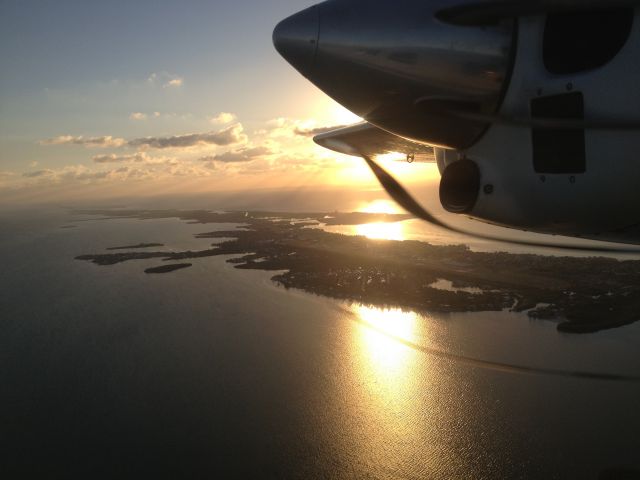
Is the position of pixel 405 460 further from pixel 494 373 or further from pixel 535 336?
pixel 535 336

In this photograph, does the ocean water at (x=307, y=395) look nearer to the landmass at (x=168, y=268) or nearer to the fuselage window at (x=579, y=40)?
the landmass at (x=168, y=268)

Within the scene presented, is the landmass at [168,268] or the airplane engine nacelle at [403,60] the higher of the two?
the airplane engine nacelle at [403,60]

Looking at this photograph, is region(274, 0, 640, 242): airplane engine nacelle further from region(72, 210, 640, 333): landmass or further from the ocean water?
region(72, 210, 640, 333): landmass

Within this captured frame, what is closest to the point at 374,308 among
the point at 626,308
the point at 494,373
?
the point at 494,373

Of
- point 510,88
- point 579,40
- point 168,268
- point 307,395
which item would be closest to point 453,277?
point 307,395

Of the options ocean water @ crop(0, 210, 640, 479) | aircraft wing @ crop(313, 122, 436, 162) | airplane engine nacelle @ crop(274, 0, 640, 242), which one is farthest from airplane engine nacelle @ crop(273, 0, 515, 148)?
ocean water @ crop(0, 210, 640, 479)

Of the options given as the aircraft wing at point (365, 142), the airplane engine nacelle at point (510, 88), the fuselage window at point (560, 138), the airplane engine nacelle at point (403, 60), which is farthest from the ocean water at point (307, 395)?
the fuselage window at point (560, 138)
